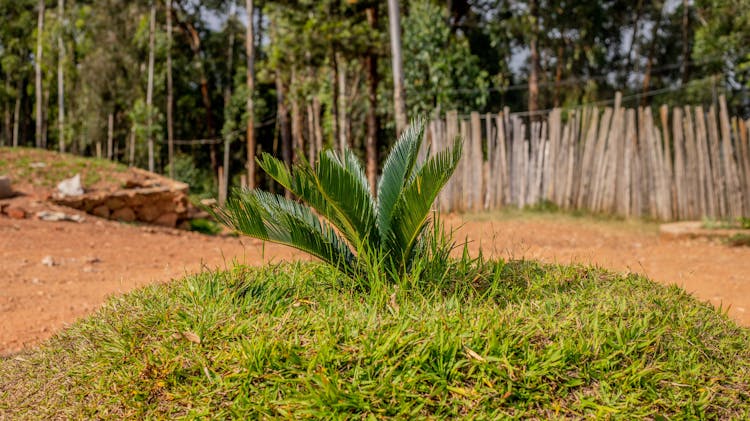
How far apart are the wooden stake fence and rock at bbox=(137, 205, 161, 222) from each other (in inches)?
190

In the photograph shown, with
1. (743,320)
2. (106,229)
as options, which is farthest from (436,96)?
(743,320)

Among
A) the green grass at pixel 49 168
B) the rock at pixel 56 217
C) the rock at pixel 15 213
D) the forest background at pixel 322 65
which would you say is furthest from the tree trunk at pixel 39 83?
the rock at pixel 56 217

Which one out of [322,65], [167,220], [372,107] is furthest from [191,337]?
[322,65]

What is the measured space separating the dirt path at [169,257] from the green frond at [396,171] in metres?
0.52

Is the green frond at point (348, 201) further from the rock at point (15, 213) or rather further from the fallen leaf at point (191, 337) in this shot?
the rock at point (15, 213)

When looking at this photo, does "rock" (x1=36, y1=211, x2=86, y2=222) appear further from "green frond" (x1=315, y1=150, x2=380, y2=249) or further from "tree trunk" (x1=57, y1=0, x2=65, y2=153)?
"tree trunk" (x1=57, y1=0, x2=65, y2=153)

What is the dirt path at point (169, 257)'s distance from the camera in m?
4.57

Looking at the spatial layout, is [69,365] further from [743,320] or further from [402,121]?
[402,121]

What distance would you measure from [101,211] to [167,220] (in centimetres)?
108

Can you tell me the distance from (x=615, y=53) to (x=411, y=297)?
89.6ft

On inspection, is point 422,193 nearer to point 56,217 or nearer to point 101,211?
point 56,217

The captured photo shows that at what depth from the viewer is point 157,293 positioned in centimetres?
311

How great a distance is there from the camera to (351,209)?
2879mm

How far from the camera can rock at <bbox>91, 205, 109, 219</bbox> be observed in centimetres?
1021
